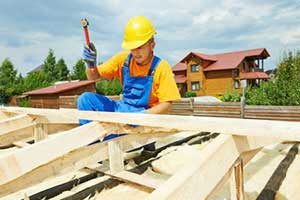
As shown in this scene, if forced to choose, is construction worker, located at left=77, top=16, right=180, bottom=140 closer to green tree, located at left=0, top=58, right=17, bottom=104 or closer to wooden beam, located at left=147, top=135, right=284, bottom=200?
wooden beam, located at left=147, top=135, right=284, bottom=200

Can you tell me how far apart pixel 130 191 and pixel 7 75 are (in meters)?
38.6

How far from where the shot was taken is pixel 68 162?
1.97 metres

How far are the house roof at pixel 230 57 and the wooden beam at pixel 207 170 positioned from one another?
28086 millimetres

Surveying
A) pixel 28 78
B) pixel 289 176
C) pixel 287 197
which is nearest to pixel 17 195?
pixel 287 197

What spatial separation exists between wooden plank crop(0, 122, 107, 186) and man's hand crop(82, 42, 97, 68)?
1.10 meters

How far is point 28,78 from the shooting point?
3669 centimetres

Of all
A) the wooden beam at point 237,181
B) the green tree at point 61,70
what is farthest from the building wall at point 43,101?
the wooden beam at point 237,181

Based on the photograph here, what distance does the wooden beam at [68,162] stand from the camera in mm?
1738

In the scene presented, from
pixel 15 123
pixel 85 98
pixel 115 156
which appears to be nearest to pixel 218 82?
pixel 85 98

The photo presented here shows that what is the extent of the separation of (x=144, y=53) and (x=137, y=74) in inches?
11.0

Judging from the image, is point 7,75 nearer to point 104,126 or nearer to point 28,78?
point 28,78

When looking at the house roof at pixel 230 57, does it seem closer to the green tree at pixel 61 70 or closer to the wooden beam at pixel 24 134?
the green tree at pixel 61 70

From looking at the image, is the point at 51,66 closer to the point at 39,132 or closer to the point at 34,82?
the point at 34,82

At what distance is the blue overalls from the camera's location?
293 centimetres
